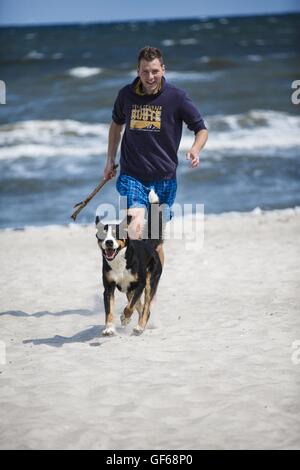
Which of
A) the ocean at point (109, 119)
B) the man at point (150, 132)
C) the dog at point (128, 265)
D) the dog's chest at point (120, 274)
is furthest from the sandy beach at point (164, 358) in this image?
the ocean at point (109, 119)

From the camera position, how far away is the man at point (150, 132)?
507cm

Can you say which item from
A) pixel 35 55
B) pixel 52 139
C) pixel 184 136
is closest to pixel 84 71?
pixel 35 55

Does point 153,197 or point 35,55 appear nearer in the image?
point 153,197

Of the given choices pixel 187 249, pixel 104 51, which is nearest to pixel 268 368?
pixel 187 249

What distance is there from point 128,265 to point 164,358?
78cm

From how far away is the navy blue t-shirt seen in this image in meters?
5.12

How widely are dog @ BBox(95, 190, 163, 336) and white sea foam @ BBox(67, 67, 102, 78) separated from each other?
83.2 ft

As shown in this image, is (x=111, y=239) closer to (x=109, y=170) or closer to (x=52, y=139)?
(x=109, y=170)

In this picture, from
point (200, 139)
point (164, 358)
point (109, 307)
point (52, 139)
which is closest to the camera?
point (164, 358)

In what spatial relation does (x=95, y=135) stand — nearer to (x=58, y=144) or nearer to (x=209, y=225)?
(x=58, y=144)

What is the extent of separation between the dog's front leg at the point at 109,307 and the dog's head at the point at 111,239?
0.25 meters

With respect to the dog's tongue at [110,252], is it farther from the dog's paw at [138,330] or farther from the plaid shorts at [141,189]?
the dog's paw at [138,330]

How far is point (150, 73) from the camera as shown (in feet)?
16.3

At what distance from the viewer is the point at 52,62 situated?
35.8m
